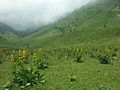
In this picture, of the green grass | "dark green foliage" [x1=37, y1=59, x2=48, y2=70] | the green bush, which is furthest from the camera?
"dark green foliage" [x1=37, y1=59, x2=48, y2=70]

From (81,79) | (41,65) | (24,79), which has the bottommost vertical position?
(81,79)

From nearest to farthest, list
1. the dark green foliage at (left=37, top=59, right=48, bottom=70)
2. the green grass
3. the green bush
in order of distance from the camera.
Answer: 1. the green grass
2. the green bush
3. the dark green foliage at (left=37, top=59, right=48, bottom=70)

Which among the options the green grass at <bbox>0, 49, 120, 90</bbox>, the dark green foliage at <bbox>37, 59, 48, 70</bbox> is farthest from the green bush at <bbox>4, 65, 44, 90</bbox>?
the dark green foliage at <bbox>37, 59, 48, 70</bbox>

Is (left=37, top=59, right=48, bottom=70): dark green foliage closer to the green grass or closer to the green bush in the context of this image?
the green grass

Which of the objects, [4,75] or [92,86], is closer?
[92,86]

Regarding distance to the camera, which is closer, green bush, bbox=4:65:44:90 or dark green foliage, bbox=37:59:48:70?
green bush, bbox=4:65:44:90

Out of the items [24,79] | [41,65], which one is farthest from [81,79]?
[41,65]

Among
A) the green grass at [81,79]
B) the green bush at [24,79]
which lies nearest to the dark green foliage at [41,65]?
the green grass at [81,79]

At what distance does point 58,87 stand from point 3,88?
3.78 m

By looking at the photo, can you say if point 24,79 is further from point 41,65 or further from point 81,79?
point 41,65

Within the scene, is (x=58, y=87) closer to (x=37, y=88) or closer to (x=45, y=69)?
(x=37, y=88)

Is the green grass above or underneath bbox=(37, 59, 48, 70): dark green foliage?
underneath

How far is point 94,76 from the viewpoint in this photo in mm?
27578

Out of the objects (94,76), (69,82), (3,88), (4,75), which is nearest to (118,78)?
(94,76)
